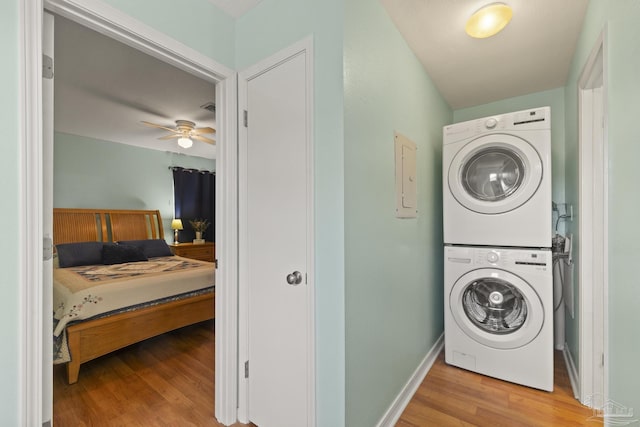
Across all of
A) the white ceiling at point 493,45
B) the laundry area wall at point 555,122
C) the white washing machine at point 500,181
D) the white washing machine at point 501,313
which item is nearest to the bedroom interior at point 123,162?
the white ceiling at point 493,45

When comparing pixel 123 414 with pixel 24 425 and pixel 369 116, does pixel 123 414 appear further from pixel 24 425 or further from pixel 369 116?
pixel 369 116

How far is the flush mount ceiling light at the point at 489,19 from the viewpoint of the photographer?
155 cm

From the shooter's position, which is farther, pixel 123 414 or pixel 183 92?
pixel 183 92

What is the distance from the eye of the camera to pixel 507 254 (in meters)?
2.01

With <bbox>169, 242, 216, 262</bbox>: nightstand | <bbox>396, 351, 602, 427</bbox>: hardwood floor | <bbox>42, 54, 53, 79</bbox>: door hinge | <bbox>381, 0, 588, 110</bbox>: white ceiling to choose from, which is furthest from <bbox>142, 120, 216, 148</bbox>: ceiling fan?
<bbox>396, 351, 602, 427</bbox>: hardwood floor

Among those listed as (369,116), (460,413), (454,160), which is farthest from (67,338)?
(454,160)

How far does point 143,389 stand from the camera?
6.61 feet

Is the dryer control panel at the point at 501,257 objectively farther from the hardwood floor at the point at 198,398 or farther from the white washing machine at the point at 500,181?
the hardwood floor at the point at 198,398

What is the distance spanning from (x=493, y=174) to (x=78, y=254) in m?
4.66

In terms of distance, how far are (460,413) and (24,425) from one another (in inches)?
82.8

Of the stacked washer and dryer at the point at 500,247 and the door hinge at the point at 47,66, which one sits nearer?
the door hinge at the point at 47,66

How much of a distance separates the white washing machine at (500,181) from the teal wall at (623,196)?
74cm

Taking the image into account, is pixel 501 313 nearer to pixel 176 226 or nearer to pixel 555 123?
pixel 555 123

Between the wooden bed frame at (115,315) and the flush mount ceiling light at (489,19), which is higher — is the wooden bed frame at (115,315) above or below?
below
